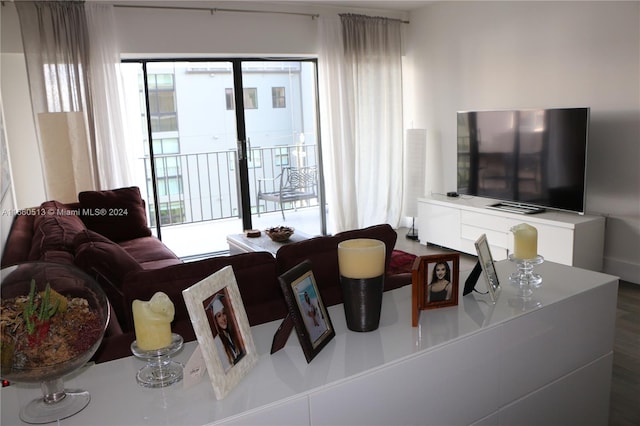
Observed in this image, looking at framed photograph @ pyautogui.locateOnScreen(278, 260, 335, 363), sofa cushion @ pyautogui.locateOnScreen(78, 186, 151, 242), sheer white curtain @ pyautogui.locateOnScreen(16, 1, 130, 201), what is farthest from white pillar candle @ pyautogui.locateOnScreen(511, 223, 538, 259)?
sheer white curtain @ pyautogui.locateOnScreen(16, 1, 130, 201)

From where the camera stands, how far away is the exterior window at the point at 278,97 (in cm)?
A: 598

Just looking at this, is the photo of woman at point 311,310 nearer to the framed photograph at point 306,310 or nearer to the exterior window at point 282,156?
the framed photograph at point 306,310

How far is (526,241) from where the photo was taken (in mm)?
1808

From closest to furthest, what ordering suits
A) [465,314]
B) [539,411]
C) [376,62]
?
1. [465,314]
2. [539,411]
3. [376,62]

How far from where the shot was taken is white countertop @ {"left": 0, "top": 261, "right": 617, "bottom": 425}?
1200 mm

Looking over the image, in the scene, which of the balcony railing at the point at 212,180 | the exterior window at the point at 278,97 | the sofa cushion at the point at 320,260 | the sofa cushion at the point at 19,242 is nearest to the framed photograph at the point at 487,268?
the sofa cushion at the point at 320,260

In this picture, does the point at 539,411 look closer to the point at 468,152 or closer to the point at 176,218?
the point at 468,152

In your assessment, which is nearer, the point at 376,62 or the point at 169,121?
the point at 169,121

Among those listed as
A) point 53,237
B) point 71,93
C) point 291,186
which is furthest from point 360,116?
point 53,237

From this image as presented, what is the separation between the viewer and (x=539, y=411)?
177 centimetres

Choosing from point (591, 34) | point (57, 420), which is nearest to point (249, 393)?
point (57, 420)

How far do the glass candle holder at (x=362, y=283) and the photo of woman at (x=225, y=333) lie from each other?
0.36 meters

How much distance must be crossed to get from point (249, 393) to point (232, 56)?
4.69 meters

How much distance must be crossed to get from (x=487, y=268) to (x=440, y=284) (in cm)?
21
